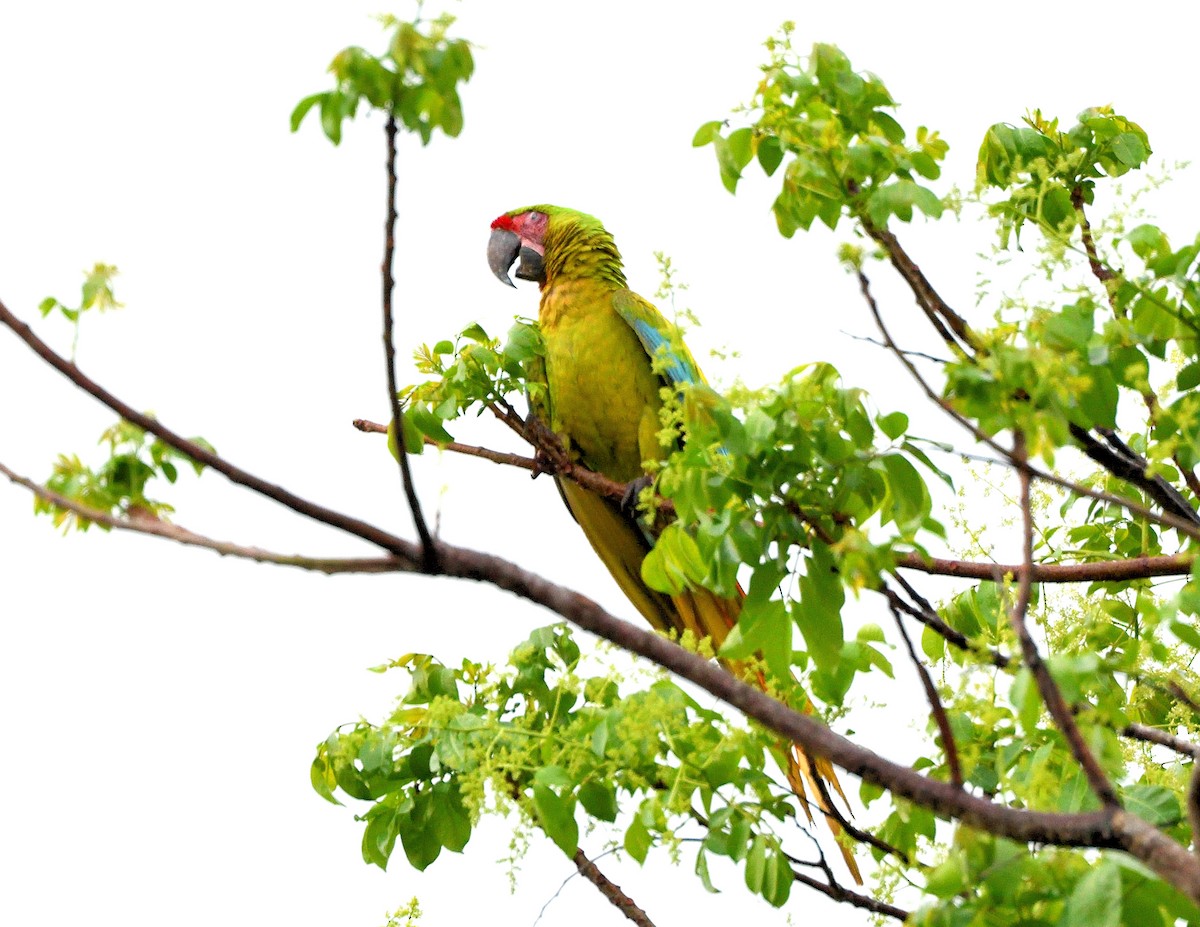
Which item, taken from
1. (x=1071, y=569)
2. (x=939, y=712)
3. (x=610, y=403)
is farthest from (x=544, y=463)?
(x=939, y=712)

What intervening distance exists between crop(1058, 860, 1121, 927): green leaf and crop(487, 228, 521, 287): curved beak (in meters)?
2.69

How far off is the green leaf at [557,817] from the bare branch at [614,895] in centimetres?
34

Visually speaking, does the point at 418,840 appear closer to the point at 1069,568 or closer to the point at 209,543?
the point at 209,543

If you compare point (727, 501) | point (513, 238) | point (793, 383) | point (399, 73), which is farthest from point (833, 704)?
point (513, 238)

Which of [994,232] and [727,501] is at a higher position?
[994,232]

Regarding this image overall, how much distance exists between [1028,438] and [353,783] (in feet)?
3.61

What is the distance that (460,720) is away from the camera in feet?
5.68

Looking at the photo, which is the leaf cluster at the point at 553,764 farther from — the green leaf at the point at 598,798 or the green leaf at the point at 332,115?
the green leaf at the point at 332,115

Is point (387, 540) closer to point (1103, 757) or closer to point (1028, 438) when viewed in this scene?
point (1028, 438)

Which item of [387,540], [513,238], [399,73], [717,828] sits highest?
[513,238]

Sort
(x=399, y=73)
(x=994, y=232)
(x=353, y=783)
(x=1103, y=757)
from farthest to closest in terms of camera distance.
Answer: (x=353, y=783)
(x=994, y=232)
(x=1103, y=757)
(x=399, y=73)

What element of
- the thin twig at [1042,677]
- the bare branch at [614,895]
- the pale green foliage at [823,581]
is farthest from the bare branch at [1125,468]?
the bare branch at [614,895]

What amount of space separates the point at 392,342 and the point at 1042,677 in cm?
59

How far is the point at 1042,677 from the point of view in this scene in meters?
1.08
